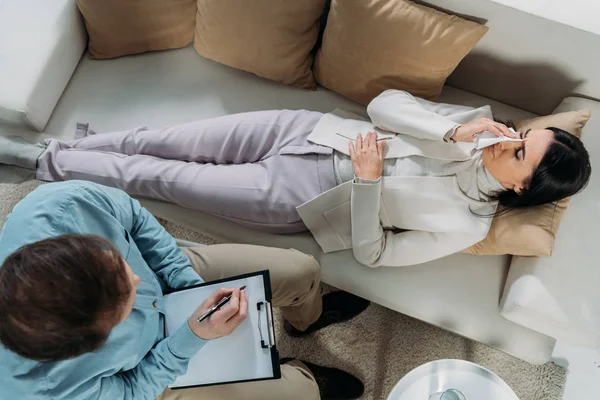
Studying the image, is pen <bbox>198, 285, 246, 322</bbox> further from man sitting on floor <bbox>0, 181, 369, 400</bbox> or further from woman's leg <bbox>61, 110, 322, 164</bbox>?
woman's leg <bbox>61, 110, 322, 164</bbox>

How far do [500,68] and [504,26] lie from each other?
19 cm

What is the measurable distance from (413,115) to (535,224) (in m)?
0.44

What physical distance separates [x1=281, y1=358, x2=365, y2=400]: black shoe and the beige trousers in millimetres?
242

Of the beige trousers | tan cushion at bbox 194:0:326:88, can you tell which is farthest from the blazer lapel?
the beige trousers

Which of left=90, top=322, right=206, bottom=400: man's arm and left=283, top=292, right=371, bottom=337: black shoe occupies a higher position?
left=90, top=322, right=206, bottom=400: man's arm

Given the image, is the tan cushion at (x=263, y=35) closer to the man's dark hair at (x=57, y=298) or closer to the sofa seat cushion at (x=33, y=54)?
the sofa seat cushion at (x=33, y=54)

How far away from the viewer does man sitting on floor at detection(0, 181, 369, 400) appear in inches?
31.4

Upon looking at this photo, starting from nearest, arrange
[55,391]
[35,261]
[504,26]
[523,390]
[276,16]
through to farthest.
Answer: [35,261] → [55,391] → [504,26] → [276,16] → [523,390]

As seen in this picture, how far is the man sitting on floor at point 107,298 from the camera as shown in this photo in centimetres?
80

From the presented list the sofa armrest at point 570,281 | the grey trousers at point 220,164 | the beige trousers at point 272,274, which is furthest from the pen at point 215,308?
the sofa armrest at point 570,281

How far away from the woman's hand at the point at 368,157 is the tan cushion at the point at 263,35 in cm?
39

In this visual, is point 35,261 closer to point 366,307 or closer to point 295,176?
point 295,176

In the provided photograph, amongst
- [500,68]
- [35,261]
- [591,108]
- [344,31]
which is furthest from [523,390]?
[35,261]

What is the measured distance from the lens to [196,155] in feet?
5.33
